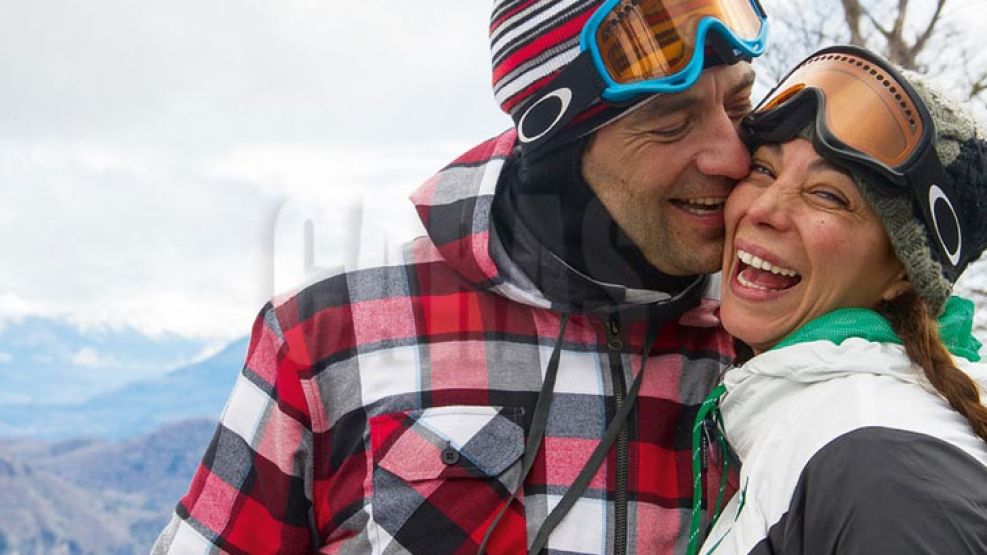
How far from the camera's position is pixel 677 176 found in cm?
207

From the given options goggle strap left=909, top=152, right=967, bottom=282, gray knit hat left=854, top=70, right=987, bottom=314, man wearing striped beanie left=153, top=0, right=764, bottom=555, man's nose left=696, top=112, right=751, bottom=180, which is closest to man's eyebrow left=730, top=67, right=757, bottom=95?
man wearing striped beanie left=153, top=0, right=764, bottom=555

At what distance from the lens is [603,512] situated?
6.33 feet

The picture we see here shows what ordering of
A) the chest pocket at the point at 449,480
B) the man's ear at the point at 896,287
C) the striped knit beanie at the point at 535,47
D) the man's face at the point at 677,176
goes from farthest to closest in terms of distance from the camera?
the striped knit beanie at the point at 535,47 < the man's face at the point at 677,176 < the chest pocket at the point at 449,480 < the man's ear at the point at 896,287

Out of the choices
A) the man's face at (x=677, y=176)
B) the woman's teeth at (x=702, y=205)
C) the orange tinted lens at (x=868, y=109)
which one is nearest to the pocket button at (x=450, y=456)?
the man's face at (x=677, y=176)

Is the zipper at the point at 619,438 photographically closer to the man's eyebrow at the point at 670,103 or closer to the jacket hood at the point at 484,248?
the jacket hood at the point at 484,248

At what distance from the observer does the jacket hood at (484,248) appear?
6.74 feet

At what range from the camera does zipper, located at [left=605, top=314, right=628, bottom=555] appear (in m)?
1.93

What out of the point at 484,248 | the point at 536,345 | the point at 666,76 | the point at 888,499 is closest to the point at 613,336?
the point at 536,345

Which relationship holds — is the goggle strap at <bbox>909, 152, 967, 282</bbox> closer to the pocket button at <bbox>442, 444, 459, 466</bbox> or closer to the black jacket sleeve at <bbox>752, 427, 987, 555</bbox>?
the black jacket sleeve at <bbox>752, 427, 987, 555</bbox>

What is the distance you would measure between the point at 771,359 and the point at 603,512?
1.49 ft

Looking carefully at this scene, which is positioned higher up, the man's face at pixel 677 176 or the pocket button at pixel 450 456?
the man's face at pixel 677 176

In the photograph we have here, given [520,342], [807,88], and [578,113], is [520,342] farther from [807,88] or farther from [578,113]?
[807,88]

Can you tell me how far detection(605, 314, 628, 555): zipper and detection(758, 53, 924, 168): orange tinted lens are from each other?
0.56 metres

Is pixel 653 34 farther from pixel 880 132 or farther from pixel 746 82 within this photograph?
pixel 880 132
